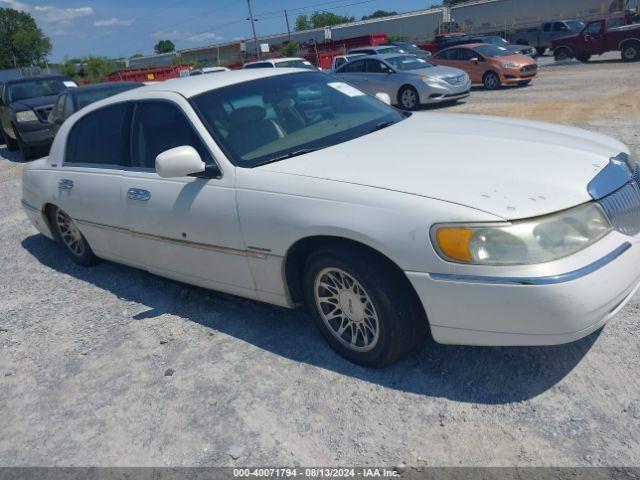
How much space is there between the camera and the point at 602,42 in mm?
21750

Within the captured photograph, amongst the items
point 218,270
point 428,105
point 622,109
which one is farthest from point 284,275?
point 428,105

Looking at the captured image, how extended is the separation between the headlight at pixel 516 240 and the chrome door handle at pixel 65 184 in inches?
129

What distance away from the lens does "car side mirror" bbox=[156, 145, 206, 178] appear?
3170 millimetres

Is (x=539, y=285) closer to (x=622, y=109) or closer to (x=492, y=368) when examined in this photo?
(x=492, y=368)

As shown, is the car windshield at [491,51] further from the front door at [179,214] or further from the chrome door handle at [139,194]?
the chrome door handle at [139,194]

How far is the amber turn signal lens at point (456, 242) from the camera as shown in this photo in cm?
243

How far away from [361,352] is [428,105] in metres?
12.7

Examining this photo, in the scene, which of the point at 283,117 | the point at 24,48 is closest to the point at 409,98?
the point at 283,117

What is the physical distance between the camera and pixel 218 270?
3.50 m

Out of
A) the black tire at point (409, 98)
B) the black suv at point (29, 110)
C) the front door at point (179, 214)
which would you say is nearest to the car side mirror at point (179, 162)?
the front door at point (179, 214)

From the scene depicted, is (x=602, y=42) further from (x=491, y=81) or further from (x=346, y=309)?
(x=346, y=309)

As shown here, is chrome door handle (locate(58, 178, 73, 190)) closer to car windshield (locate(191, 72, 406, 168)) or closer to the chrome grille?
car windshield (locate(191, 72, 406, 168))

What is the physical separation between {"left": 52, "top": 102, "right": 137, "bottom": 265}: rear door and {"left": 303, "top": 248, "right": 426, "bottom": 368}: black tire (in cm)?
178

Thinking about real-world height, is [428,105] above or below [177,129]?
below
